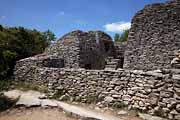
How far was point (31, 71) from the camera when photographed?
1227 centimetres

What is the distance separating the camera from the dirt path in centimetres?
684

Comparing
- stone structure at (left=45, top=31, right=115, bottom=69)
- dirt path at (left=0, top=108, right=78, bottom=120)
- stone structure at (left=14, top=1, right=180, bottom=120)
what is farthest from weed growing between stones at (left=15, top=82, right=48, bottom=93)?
stone structure at (left=45, top=31, right=115, bottom=69)

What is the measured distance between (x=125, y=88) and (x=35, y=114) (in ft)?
11.7

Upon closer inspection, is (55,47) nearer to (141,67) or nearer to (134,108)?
(141,67)

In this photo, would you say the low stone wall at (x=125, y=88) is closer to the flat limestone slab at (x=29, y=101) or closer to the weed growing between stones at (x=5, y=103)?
the flat limestone slab at (x=29, y=101)

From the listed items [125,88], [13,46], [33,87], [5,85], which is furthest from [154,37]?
[13,46]

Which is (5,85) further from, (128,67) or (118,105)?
(118,105)

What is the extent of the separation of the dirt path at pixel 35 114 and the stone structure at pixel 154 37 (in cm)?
500

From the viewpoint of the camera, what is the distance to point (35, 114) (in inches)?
286

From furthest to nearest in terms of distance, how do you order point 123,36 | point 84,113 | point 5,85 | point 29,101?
point 123,36 → point 5,85 → point 29,101 → point 84,113

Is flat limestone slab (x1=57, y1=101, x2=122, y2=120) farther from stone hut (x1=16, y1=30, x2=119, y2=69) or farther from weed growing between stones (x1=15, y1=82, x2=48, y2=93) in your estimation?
stone hut (x1=16, y1=30, x2=119, y2=69)

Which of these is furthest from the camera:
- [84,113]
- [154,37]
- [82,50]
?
[82,50]

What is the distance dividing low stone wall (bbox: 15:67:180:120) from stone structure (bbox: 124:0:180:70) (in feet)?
9.92

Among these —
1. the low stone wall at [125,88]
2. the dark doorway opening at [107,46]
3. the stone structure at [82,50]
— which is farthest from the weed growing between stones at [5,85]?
the dark doorway opening at [107,46]
